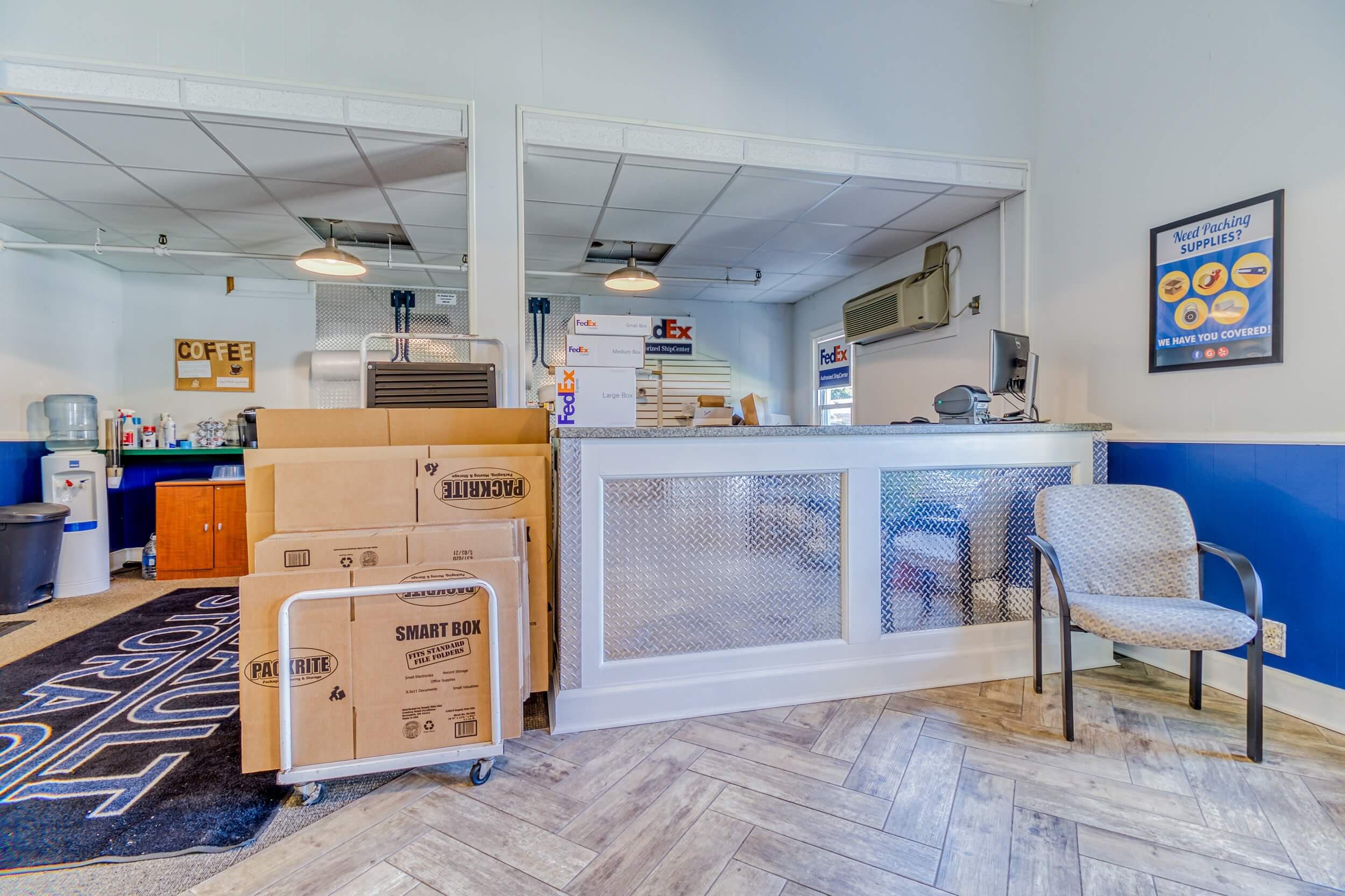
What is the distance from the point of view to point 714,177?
349cm

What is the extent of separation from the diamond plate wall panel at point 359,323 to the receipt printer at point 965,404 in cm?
467

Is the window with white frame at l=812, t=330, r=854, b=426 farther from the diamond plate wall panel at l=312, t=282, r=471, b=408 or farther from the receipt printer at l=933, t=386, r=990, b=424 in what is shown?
the diamond plate wall panel at l=312, t=282, r=471, b=408

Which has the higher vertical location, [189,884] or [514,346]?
[514,346]

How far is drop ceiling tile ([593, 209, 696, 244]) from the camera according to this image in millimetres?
4180

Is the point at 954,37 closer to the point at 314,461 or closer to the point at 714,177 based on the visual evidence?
the point at 714,177

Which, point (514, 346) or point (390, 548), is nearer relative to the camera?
point (390, 548)

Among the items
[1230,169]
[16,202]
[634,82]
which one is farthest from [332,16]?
[1230,169]

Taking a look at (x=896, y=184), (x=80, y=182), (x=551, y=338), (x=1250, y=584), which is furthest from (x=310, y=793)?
(x=551, y=338)

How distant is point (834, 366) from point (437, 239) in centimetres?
430

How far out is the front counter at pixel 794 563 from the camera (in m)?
2.18

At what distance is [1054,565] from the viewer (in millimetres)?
2180

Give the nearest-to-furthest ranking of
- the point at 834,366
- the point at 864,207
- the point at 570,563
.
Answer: the point at 570,563, the point at 864,207, the point at 834,366

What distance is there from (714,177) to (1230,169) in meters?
2.47

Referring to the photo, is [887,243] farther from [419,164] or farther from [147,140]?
[147,140]
